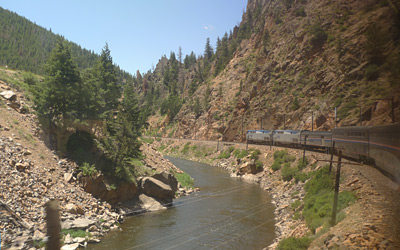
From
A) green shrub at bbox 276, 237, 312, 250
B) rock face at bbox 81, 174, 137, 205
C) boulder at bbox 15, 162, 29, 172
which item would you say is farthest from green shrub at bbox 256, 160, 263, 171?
boulder at bbox 15, 162, 29, 172

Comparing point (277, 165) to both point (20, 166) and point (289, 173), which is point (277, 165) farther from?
point (20, 166)

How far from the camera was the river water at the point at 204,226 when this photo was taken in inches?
715

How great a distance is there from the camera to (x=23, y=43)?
141500 mm

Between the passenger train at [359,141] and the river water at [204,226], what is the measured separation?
30.9 ft

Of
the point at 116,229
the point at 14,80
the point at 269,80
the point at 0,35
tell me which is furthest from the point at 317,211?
the point at 0,35

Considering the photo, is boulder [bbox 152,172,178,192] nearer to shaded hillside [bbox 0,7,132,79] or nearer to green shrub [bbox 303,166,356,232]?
green shrub [bbox 303,166,356,232]

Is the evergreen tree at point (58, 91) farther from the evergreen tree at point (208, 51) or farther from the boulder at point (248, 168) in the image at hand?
the evergreen tree at point (208, 51)

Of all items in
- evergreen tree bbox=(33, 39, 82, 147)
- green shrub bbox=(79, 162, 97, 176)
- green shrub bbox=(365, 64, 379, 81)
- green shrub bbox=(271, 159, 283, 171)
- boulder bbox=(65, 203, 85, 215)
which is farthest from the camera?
green shrub bbox=(271, 159, 283, 171)

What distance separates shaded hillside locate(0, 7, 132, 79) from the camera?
115 m

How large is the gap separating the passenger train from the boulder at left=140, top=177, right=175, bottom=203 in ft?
57.2

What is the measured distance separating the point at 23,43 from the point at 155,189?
155m

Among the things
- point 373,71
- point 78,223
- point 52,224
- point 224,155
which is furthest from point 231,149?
point 52,224

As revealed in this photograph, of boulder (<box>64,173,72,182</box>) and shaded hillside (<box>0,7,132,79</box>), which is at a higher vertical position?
shaded hillside (<box>0,7,132,79</box>)

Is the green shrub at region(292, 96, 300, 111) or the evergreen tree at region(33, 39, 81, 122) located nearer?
the evergreen tree at region(33, 39, 81, 122)
